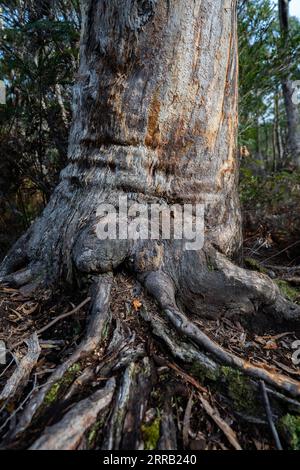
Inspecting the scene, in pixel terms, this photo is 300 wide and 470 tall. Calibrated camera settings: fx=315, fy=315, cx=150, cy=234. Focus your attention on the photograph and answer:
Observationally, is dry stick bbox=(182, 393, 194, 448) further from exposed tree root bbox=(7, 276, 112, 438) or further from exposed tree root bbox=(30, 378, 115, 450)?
exposed tree root bbox=(7, 276, 112, 438)

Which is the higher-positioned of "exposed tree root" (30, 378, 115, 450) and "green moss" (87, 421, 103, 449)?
"exposed tree root" (30, 378, 115, 450)

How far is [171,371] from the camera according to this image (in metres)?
1.38

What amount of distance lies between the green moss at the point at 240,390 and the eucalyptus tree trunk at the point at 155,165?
28cm

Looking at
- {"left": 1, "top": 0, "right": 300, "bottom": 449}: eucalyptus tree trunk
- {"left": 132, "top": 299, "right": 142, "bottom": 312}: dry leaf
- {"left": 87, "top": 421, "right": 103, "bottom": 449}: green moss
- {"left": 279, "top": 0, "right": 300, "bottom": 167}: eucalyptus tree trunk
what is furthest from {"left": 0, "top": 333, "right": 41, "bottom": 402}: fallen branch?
{"left": 279, "top": 0, "right": 300, "bottom": 167}: eucalyptus tree trunk

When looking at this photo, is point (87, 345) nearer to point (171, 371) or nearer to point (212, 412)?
point (171, 371)

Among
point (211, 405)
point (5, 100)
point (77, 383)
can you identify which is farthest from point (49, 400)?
point (5, 100)

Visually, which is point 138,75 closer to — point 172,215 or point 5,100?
point 172,215

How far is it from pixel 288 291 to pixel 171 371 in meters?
1.33

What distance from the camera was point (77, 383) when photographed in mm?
1287

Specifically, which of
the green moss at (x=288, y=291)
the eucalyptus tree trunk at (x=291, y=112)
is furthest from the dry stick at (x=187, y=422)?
the eucalyptus tree trunk at (x=291, y=112)

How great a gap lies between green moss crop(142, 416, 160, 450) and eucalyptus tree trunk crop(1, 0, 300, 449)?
465 mm

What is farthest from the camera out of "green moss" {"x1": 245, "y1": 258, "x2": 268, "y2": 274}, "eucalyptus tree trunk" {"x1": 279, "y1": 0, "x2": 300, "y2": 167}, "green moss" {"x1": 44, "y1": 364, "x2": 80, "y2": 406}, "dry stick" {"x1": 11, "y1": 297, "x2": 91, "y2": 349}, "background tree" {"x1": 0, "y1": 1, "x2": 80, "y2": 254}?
"eucalyptus tree trunk" {"x1": 279, "y1": 0, "x2": 300, "y2": 167}

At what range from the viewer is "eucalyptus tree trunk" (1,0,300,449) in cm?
184
